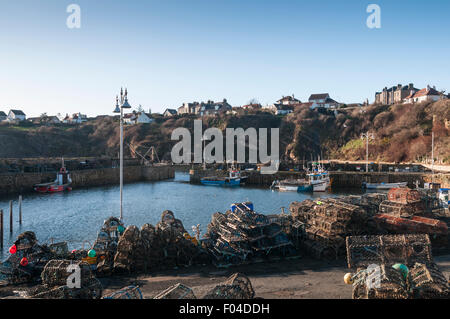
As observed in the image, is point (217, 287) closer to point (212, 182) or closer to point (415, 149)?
point (212, 182)

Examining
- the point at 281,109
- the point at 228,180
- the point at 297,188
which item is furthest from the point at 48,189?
the point at 281,109

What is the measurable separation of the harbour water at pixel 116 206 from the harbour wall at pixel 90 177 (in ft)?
12.1

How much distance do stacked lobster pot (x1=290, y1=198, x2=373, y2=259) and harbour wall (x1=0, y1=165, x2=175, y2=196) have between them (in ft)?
134

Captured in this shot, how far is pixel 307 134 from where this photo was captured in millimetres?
79062

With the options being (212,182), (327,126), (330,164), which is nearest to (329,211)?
(212,182)

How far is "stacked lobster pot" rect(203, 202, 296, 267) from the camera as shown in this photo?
13497 millimetres

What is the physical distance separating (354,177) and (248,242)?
40953 mm

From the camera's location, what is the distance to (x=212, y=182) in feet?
182

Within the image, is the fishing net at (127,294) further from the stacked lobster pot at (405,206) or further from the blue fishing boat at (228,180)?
the blue fishing boat at (228,180)

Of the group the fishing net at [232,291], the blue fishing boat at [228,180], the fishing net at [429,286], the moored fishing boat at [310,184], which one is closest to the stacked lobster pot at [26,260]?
the fishing net at [232,291]

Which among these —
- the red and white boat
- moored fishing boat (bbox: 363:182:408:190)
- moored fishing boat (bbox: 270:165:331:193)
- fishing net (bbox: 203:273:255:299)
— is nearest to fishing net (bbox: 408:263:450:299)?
fishing net (bbox: 203:273:255:299)

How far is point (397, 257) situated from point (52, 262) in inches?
444

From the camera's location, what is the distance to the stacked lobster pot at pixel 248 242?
13.5 m

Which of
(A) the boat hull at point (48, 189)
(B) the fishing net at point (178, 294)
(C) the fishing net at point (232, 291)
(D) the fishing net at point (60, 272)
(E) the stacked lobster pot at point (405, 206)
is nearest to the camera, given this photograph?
(B) the fishing net at point (178, 294)
